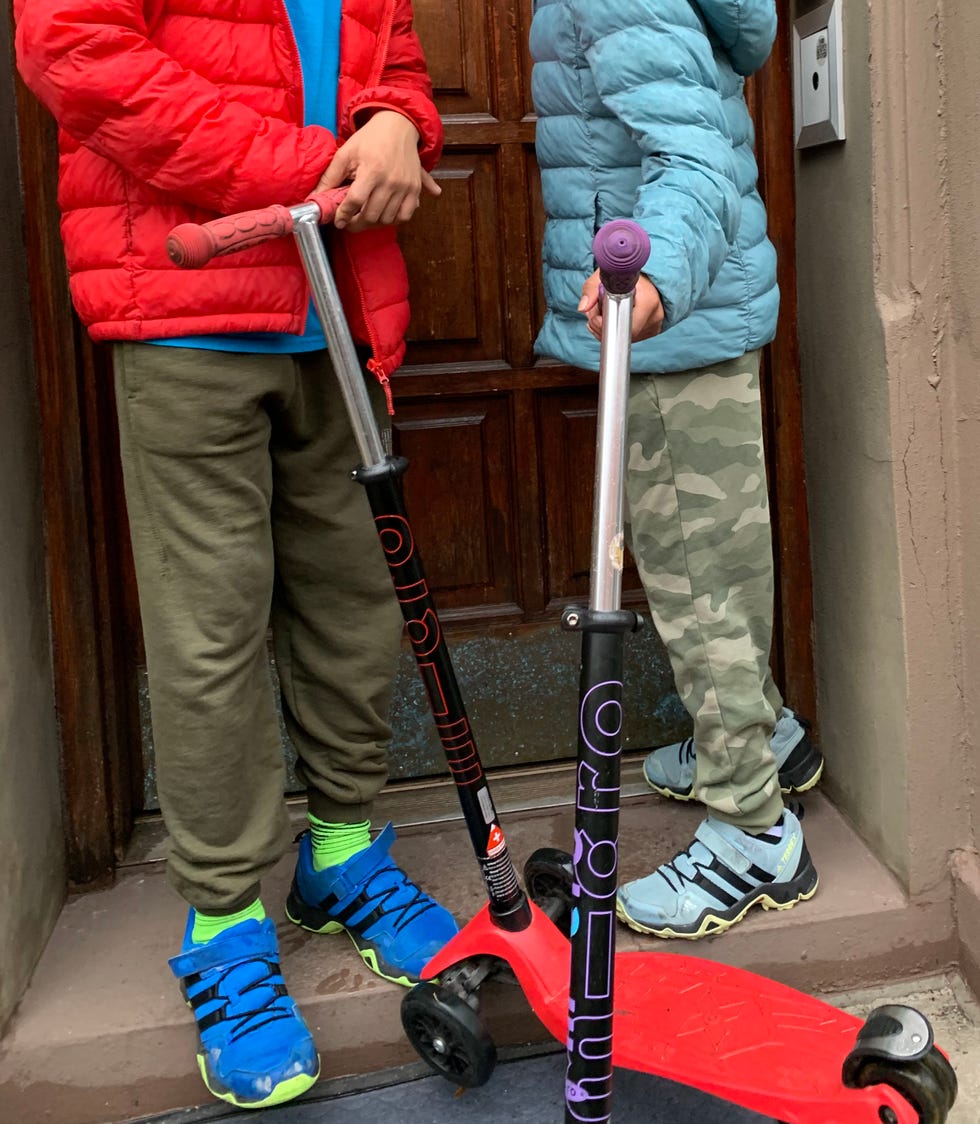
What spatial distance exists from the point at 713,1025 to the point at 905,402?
0.93 meters

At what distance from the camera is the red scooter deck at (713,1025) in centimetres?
142

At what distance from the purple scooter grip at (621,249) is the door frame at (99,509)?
1141 mm

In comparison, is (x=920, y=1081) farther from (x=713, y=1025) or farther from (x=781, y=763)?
(x=781, y=763)

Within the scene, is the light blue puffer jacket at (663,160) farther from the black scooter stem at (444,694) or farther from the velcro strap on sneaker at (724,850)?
the velcro strap on sneaker at (724,850)

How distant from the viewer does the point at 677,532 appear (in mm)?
1805

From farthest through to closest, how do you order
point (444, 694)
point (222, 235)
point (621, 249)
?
point (444, 694)
point (222, 235)
point (621, 249)

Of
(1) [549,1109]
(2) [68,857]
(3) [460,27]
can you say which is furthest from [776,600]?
(2) [68,857]

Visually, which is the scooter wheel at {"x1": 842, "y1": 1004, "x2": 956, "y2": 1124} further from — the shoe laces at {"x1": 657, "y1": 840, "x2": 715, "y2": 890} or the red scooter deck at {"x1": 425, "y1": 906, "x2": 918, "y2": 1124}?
the shoe laces at {"x1": 657, "y1": 840, "x2": 715, "y2": 890}

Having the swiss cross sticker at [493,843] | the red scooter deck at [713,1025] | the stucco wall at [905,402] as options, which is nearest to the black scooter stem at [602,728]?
the red scooter deck at [713,1025]

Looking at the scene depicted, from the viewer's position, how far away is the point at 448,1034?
1614 millimetres

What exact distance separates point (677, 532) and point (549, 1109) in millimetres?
813

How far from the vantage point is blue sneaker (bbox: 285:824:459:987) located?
1796 millimetres

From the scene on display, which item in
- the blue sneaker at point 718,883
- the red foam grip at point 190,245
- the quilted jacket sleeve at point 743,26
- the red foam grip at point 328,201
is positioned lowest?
the blue sneaker at point 718,883

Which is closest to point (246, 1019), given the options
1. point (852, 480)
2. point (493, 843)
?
point (493, 843)
